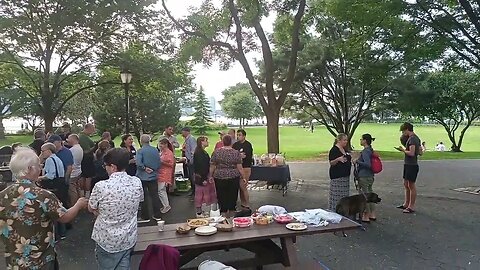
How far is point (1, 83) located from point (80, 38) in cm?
511

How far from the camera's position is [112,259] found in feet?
10.8

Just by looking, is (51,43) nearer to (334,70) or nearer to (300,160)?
(300,160)

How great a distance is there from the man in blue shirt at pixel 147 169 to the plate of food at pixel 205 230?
11.1 ft

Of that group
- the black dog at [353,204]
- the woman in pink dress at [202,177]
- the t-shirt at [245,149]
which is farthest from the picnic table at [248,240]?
the t-shirt at [245,149]

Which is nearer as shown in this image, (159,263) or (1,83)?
(159,263)

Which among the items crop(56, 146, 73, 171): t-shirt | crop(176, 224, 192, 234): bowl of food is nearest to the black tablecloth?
crop(56, 146, 73, 171): t-shirt

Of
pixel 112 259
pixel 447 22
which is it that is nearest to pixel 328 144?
pixel 447 22

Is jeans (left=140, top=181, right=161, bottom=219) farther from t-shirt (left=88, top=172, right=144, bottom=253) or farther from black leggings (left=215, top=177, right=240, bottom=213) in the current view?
t-shirt (left=88, top=172, right=144, bottom=253)

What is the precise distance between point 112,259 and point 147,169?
3.96 meters

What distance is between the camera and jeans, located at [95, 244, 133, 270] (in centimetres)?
328

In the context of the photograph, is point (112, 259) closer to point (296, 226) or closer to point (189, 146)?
point (296, 226)

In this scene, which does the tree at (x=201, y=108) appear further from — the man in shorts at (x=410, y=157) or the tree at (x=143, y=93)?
the man in shorts at (x=410, y=157)

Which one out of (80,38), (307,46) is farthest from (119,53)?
(307,46)

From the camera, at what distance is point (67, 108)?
3394cm
